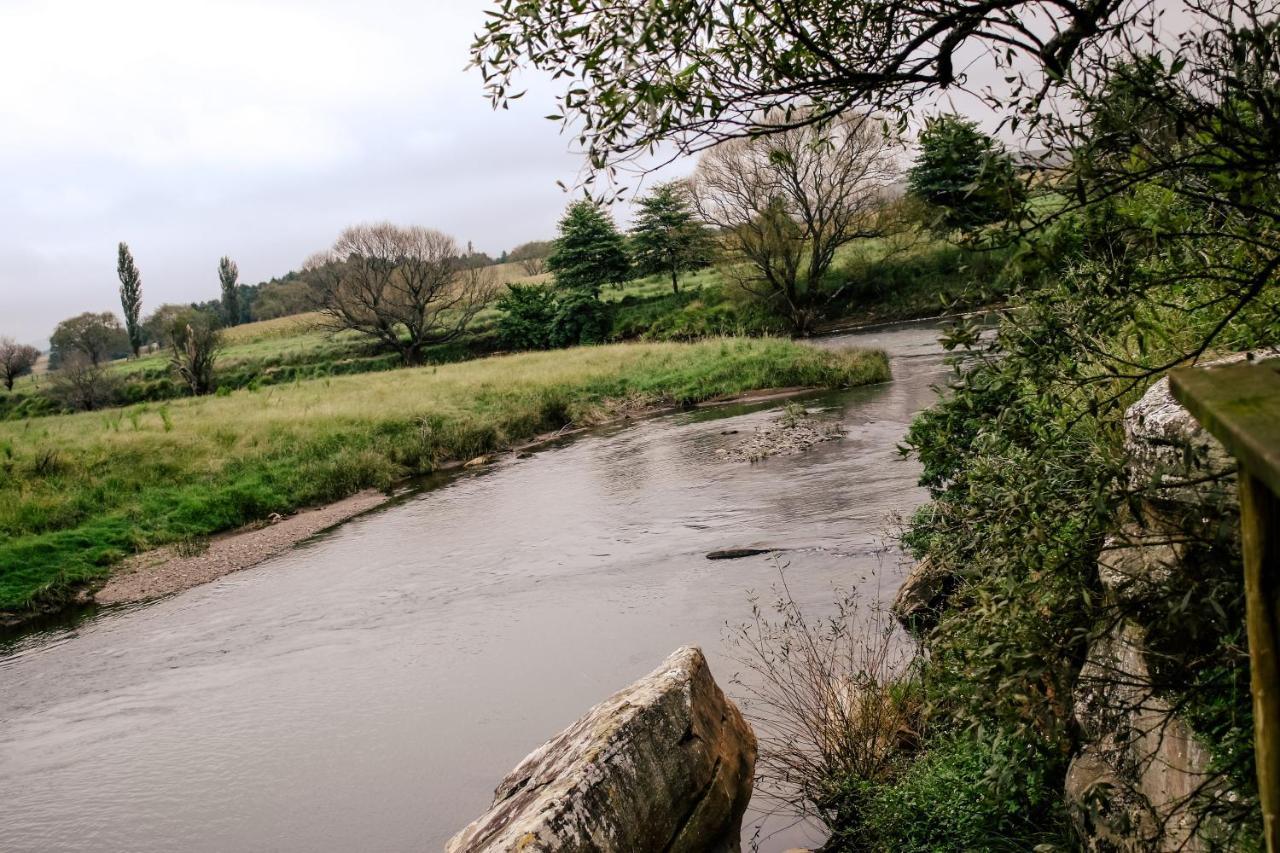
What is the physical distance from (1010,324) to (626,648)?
22.4 feet

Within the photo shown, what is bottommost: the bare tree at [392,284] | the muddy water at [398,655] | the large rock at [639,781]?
the muddy water at [398,655]

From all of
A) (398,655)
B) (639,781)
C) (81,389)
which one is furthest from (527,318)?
(639,781)

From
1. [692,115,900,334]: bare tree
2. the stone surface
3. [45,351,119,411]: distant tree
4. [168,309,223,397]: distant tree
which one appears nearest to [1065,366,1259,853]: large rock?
the stone surface

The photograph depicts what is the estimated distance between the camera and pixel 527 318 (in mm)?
54125

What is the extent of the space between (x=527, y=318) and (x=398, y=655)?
4451cm

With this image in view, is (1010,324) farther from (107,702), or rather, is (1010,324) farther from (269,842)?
(107,702)

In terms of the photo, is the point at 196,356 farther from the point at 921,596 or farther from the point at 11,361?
the point at 921,596

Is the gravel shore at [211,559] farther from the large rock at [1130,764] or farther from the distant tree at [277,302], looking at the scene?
the distant tree at [277,302]

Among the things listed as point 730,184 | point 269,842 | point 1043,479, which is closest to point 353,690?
point 269,842

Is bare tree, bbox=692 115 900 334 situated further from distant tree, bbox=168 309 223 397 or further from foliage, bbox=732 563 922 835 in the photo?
foliage, bbox=732 563 922 835

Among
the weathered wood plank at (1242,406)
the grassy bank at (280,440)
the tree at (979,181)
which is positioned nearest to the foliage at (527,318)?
the grassy bank at (280,440)

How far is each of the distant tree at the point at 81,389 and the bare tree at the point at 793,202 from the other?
31.4 metres

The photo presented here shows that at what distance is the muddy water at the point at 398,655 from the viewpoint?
7.93m

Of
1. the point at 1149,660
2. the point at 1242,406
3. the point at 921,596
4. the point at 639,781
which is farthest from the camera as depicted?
the point at 921,596
